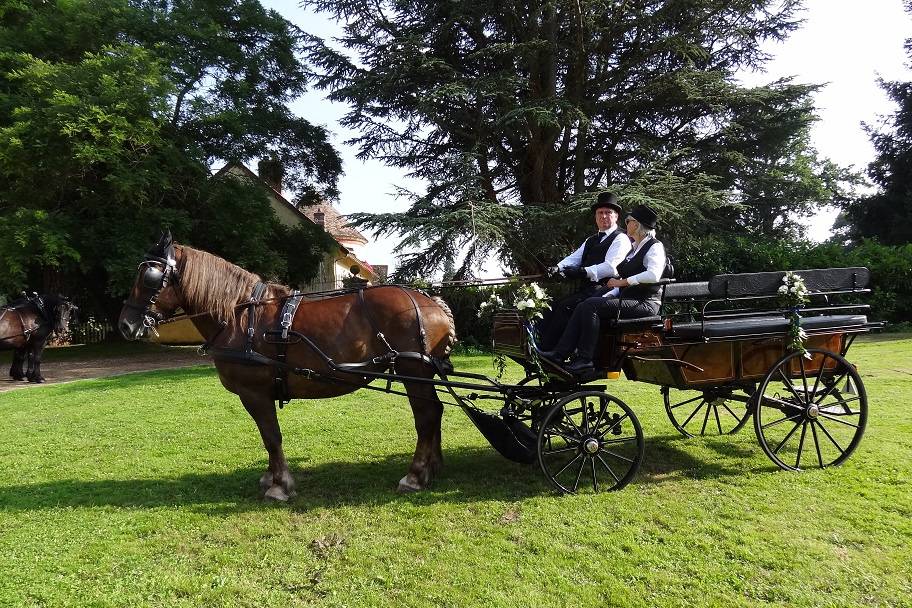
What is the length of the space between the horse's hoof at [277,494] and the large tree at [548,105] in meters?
8.55

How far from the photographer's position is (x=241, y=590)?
10.2 ft

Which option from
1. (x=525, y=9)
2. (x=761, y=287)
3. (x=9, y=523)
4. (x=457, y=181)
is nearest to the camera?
(x=9, y=523)

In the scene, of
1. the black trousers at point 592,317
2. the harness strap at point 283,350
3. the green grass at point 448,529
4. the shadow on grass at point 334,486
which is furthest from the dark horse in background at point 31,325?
the black trousers at point 592,317

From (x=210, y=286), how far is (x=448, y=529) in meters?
2.75

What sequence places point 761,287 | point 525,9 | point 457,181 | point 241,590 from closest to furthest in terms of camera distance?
point 241,590 → point 761,287 → point 457,181 → point 525,9


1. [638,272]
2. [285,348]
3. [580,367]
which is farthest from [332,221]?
[580,367]

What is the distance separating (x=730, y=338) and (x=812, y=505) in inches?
54.6

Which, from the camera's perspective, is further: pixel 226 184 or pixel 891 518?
pixel 226 184

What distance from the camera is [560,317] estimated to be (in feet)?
16.1

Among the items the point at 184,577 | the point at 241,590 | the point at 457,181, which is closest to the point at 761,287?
the point at 241,590

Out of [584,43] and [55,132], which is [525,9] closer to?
[584,43]

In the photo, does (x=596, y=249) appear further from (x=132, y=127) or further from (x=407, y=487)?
(x=132, y=127)

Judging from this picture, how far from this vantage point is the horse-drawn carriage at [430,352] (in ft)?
14.5

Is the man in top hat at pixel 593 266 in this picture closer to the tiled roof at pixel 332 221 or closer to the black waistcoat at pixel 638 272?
the black waistcoat at pixel 638 272
